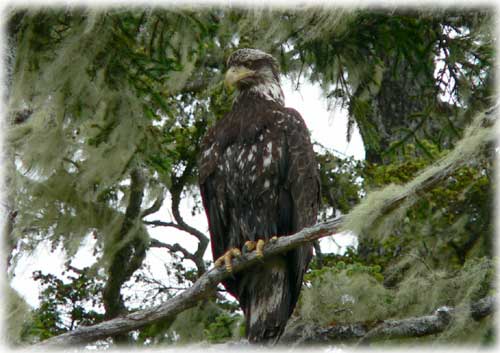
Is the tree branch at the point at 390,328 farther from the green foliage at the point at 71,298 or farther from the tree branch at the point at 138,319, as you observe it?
the green foliage at the point at 71,298

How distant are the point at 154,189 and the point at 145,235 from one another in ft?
1.31

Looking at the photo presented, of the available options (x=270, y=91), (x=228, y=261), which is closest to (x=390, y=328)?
(x=228, y=261)

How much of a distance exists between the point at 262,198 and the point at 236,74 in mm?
980

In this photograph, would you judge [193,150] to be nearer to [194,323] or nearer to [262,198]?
[194,323]

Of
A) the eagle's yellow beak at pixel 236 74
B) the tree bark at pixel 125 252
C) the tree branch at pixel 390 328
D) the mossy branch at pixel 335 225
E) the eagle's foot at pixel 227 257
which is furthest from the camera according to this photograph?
the tree bark at pixel 125 252

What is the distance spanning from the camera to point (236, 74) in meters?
5.94

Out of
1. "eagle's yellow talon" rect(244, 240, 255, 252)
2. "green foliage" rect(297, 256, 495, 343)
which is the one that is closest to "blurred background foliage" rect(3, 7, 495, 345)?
"green foliage" rect(297, 256, 495, 343)

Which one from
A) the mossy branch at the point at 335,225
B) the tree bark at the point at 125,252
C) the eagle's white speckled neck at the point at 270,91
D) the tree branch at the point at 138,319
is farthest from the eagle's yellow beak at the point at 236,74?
the tree branch at the point at 138,319

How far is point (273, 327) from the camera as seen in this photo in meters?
5.33

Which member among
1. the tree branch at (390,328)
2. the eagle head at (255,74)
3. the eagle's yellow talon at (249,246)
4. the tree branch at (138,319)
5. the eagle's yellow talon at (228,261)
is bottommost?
the tree branch at (390,328)

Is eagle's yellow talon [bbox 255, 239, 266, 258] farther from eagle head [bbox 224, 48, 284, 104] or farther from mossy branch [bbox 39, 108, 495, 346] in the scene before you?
eagle head [bbox 224, 48, 284, 104]

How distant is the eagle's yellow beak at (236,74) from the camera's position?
19.4 feet

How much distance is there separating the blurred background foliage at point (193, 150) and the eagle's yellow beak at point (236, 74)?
0.84ft

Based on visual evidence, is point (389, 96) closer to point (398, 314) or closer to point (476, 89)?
point (476, 89)
